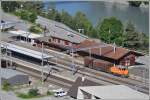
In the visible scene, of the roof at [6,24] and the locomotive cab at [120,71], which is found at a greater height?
the roof at [6,24]

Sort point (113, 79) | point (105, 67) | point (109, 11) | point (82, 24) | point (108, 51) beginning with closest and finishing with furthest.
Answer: point (113, 79), point (105, 67), point (108, 51), point (82, 24), point (109, 11)

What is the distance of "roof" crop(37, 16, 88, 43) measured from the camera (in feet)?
21.1

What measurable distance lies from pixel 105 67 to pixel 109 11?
696cm

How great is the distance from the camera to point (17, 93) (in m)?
3.84

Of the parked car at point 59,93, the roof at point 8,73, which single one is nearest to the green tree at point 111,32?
the roof at point 8,73

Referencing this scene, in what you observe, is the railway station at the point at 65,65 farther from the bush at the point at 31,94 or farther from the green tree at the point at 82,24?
the green tree at the point at 82,24

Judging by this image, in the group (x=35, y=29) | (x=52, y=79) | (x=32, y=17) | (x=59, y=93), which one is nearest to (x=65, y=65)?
(x=52, y=79)

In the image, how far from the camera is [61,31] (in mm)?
7125

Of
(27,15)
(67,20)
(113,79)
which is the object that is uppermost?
(27,15)

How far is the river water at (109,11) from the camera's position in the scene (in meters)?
10.3

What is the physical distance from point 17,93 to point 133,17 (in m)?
7.42

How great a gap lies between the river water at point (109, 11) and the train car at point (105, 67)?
4471mm

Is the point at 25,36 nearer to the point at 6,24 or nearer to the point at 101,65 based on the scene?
the point at 6,24

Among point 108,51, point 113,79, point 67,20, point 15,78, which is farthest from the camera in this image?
point 67,20
